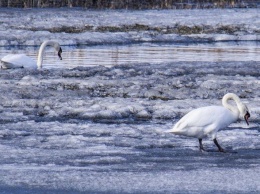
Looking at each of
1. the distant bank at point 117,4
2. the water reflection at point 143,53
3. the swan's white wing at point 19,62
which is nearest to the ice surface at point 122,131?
the swan's white wing at point 19,62

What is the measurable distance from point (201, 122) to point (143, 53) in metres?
13.8

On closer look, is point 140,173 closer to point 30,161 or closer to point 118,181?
point 118,181

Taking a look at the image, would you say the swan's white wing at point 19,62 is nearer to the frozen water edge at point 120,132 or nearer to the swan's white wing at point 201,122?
the frozen water edge at point 120,132

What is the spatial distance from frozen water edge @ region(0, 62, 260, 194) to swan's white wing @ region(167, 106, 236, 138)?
274 millimetres

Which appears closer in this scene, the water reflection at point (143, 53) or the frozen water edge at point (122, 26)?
the water reflection at point (143, 53)

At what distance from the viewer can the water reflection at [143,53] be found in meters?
21.4

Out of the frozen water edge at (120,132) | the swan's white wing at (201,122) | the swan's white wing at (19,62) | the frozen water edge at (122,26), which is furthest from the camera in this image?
the frozen water edge at (122,26)

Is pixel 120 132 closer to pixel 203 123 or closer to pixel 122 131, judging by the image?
pixel 122 131

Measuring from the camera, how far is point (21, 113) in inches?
519

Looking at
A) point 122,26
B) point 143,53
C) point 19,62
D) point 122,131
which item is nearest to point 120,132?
point 122,131

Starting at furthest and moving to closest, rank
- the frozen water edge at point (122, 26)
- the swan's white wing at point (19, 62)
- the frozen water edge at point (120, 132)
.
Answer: the frozen water edge at point (122, 26), the swan's white wing at point (19, 62), the frozen water edge at point (120, 132)

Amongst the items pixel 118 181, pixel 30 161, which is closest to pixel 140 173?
pixel 118 181

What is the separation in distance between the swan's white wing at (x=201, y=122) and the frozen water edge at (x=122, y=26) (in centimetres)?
1781

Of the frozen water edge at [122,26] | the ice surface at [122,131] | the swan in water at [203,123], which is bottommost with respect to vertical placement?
the frozen water edge at [122,26]
